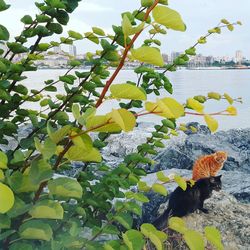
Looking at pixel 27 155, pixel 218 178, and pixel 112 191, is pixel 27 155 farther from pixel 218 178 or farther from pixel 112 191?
pixel 218 178

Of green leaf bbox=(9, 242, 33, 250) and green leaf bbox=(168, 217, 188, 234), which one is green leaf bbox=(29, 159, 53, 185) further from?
green leaf bbox=(168, 217, 188, 234)

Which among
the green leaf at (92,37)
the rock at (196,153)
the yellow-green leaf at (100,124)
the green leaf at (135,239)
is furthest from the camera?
the rock at (196,153)

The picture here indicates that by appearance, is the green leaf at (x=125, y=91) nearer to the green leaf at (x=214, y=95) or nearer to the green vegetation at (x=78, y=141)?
the green vegetation at (x=78, y=141)

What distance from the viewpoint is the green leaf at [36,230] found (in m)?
1.36

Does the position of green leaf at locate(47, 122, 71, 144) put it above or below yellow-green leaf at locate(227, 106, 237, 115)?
below

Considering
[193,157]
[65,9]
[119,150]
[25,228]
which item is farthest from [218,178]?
[119,150]

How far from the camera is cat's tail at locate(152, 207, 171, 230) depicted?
15.8 feet

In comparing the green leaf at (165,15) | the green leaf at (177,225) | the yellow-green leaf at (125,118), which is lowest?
the green leaf at (177,225)

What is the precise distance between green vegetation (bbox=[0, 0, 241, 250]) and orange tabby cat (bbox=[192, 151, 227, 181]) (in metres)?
2.20

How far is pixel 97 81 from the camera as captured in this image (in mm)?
2105

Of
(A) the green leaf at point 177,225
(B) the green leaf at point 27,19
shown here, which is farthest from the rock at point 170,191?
(A) the green leaf at point 177,225

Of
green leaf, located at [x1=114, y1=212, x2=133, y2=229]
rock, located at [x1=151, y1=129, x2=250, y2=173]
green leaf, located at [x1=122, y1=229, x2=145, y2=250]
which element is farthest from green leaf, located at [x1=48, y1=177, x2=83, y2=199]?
rock, located at [x1=151, y1=129, x2=250, y2=173]

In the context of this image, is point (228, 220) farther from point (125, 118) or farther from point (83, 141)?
point (125, 118)

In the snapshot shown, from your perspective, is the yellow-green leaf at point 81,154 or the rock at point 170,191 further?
the rock at point 170,191
